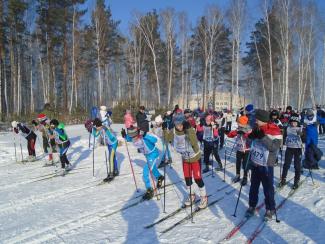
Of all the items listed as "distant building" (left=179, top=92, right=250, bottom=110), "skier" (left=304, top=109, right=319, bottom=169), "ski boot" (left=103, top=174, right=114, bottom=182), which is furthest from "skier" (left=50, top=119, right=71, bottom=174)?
"distant building" (left=179, top=92, right=250, bottom=110)

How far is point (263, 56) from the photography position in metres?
37.8

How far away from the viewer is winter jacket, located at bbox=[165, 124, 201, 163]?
6188 millimetres

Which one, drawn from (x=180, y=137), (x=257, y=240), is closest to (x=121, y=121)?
(x=180, y=137)

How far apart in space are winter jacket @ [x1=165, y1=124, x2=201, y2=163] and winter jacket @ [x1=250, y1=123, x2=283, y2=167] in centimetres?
117

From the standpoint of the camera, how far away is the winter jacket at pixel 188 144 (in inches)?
244

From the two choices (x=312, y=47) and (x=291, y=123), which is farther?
(x=312, y=47)

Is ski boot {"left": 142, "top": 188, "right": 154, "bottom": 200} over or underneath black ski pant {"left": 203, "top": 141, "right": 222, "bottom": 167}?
underneath

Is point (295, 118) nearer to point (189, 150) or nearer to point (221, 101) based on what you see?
point (189, 150)

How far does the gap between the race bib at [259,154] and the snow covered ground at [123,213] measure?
40.2 inches

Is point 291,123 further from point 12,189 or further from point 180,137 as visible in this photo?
point 12,189

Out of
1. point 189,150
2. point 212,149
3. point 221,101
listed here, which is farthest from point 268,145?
point 221,101

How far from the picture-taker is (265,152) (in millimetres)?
5477

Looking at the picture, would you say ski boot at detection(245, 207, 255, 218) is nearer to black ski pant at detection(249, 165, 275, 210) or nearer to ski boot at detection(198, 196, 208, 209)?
black ski pant at detection(249, 165, 275, 210)

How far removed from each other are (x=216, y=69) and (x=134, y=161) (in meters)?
34.8
